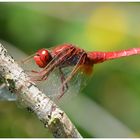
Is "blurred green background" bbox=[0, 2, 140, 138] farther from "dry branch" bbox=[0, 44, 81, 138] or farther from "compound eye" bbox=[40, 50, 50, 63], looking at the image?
"dry branch" bbox=[0, 44, 81, 138]

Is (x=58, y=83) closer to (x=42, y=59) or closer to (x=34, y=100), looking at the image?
(x=42, y=59)

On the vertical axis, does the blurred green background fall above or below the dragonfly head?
below

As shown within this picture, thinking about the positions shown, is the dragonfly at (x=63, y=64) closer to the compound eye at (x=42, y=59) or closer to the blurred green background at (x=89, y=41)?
the compound eye at (x=42, y=59)

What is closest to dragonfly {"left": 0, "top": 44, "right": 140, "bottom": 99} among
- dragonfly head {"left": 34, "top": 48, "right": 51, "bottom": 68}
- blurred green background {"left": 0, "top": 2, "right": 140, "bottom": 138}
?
dragonfly head {"left": 34, "top": 48, "right": 51, "bottom": 68}

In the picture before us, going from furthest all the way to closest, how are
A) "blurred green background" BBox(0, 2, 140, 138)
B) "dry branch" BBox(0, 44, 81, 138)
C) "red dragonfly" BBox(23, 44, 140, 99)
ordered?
"blurred green background" BBox(0, 2, 140, 138) < "red dragonfly" BBox(23, 44, 140, 99) < "dry branch" BBox(0, 44, 81, 138)

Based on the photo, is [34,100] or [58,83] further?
[58,83]

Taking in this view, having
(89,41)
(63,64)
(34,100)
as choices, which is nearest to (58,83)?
(63,64)
